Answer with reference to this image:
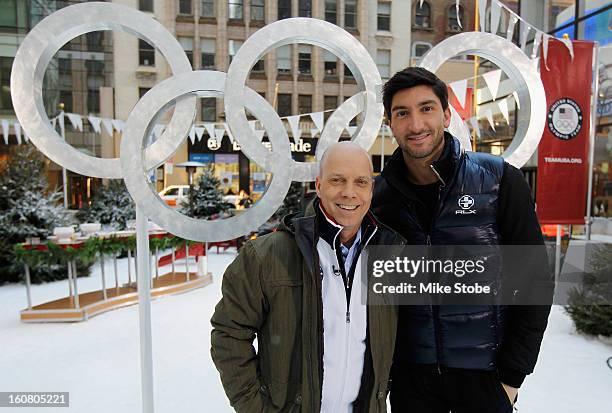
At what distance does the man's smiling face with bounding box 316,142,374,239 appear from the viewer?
5.21 feet

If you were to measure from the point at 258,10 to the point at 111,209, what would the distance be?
1312 cm

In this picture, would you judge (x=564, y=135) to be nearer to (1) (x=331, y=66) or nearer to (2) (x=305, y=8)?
(2) (x=305, y=8)

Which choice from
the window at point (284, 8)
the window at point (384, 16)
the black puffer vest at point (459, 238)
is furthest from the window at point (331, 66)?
the black puffer vest at point (459, 238)

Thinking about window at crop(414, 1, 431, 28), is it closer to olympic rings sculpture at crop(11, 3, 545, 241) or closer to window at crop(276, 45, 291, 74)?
window at crop(276, 45, 291, 74)

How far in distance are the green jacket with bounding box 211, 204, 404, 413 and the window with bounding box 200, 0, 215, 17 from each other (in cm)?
2228

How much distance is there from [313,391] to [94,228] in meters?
5.97

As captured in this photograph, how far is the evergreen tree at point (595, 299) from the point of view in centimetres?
466

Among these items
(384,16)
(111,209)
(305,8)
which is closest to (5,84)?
(111,209)

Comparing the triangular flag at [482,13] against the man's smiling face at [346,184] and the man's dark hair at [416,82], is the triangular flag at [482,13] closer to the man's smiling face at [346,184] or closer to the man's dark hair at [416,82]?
the man's dark hair at [416,82]

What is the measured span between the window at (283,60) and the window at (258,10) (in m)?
1.74

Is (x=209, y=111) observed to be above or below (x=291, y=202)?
above

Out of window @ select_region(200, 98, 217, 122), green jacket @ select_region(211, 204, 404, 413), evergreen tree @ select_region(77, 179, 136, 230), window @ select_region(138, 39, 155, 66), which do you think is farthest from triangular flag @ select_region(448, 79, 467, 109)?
window @ select_region(138, 39, 155, 66)

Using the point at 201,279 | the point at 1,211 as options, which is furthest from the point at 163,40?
the point at 1,211

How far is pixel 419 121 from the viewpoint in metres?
1.81
